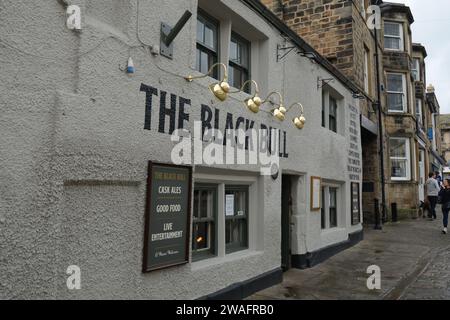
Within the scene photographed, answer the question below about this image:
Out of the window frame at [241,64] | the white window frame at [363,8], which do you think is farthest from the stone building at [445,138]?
the window frame at [241,64]

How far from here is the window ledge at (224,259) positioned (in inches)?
191

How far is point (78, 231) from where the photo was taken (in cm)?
332

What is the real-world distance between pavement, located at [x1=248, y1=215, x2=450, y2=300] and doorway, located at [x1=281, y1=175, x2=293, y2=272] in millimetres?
262

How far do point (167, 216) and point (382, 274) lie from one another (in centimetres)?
494

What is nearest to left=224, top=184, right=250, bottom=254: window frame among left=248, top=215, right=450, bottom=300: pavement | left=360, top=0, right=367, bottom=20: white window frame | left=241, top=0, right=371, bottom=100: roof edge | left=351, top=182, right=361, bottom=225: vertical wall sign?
left=248, top=215, right=450, bottom=300: pavement

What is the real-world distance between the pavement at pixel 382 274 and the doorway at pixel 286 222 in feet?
0.86

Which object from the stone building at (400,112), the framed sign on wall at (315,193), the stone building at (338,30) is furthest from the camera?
the stone building at (400,112)

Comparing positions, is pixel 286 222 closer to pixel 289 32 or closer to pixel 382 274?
pixel 382 274

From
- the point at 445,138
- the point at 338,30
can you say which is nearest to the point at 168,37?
the point at 338,30

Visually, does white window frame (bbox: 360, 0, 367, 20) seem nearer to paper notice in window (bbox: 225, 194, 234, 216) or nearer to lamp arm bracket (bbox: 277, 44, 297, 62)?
lamp arm bracket (bbox: 277, 44, 297, 62)

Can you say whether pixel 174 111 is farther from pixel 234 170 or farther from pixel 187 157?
pixel 234 170

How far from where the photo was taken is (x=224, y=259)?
5309 millimetres

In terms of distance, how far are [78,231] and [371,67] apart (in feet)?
45.9

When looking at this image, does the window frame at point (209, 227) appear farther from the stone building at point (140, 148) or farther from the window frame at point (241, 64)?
the window frame at point (241, 64)
